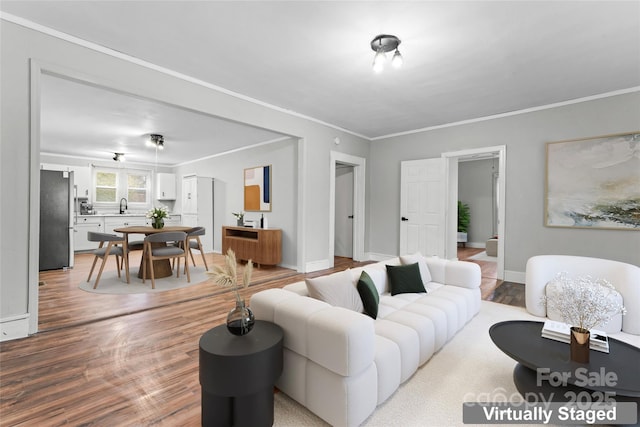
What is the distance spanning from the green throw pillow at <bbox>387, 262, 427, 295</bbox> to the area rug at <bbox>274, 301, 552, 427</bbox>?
543 mm

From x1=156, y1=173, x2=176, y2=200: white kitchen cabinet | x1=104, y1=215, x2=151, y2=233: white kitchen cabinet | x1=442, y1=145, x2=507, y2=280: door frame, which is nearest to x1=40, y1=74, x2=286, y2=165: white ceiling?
x1=156, y1=173, x2=176, y2=200: white kitchen cabinet

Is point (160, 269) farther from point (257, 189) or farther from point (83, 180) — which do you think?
point (83, 180)

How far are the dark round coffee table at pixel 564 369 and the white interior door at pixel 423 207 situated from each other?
3.58 meters

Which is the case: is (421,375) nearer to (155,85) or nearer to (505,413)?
(505,413)

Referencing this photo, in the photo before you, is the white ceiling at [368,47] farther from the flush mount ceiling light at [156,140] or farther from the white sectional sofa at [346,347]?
the white sectional sofa at [346,347]

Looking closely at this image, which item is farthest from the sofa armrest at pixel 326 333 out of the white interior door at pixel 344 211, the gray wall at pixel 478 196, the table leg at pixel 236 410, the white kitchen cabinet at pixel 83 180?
the white kitchen cabinet at pixel 83 180

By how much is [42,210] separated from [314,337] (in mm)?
5815

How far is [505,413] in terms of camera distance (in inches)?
65.9

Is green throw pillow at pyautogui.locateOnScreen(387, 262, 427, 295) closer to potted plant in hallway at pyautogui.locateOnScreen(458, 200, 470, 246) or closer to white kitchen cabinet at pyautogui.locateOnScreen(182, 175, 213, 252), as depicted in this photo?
white kitchen cabinet at pyautogui.locateOnScreen(182, 175, 213, 252)

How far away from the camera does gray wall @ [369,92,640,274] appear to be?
3.87 metres

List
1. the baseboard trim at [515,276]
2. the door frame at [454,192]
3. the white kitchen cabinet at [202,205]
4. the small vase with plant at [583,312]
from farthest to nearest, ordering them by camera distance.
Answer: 1. the white kitchen cabinet at [202,205]
2. the door frame at [454,192]
3. the baseboard trim at [515,276]
4. the small vase with plant at [583,312]

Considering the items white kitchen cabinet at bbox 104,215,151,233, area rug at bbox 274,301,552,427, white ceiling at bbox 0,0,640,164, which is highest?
white ceiling at bbox 0,0,640,164

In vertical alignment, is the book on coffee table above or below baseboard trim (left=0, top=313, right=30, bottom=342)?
above

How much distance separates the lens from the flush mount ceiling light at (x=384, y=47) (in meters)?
2.65
